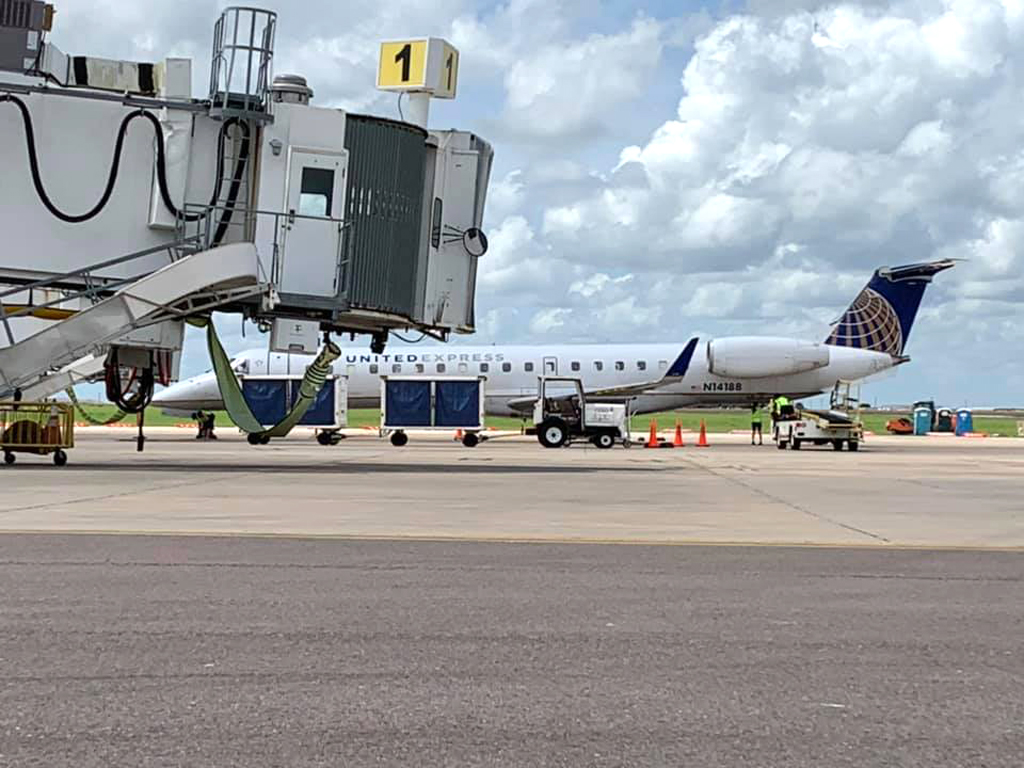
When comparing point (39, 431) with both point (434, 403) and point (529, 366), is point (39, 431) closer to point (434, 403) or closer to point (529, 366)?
point (434, 403)

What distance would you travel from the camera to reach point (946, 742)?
470cm

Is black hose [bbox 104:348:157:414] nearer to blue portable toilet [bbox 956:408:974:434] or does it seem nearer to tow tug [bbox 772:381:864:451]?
tow tug [bbox 772:381:864:451]

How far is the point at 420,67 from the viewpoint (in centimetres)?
2517

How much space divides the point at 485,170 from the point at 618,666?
21.5 m

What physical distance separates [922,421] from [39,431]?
59265 millimetres

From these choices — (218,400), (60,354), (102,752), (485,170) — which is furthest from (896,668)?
(218,400)

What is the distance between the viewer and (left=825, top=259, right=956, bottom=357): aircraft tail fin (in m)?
51.7

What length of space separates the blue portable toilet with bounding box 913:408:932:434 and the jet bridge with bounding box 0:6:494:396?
5559 centimetres

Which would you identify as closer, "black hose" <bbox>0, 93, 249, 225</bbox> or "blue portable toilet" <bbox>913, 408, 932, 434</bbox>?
"black hose" <bbox>0, 93, 249, 225</bbox>

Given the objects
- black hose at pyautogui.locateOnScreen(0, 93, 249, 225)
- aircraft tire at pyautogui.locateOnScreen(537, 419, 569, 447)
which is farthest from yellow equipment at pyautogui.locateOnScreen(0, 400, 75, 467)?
aircraft tire at pyautogui.locateOnScreen(537, 419, 569, 447)

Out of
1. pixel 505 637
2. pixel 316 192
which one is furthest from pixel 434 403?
pixel 505 637

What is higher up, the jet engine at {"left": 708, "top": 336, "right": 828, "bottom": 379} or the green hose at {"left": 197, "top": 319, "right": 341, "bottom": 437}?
the jet engine at {"left": 708, "top": 336, "right": 828, "bottom": 379}

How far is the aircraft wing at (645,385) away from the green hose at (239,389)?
890 inches

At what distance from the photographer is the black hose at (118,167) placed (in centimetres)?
2344
